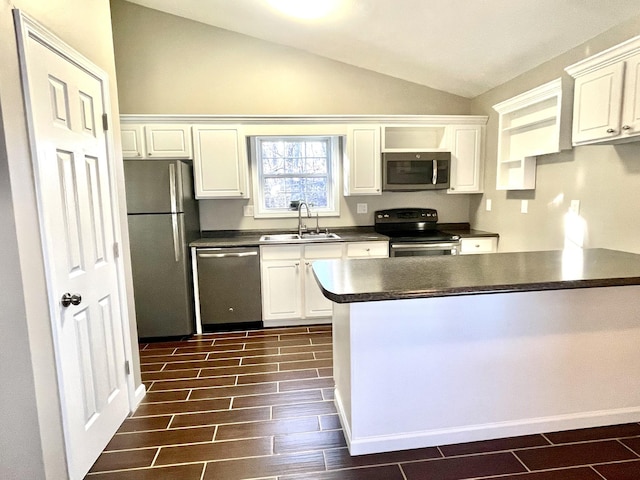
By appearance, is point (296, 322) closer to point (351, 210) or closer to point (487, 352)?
point (351, 210)

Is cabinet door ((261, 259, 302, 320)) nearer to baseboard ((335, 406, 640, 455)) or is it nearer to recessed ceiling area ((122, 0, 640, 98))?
baseboard ((335, 406, 640, 455))

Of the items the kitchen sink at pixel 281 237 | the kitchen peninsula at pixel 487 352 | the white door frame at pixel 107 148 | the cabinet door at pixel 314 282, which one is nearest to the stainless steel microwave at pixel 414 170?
the cabinet door at pixel 314 282

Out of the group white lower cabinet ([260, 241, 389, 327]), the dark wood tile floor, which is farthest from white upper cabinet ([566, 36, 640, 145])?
white lower cabinet ([260, 241, 389, 327])

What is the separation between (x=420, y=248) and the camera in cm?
359

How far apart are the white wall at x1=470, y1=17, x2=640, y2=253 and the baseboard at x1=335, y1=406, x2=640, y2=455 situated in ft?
3.37

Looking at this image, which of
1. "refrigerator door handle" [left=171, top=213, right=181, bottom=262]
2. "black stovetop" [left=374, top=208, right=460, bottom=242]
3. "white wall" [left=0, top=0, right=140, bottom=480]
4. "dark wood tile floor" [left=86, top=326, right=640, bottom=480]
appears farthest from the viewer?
"black stovetop" [left=374, top=208, right=460, bottom=242]

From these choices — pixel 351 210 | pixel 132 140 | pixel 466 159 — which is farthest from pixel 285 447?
pixel 466 159

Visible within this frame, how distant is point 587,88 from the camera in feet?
7.13

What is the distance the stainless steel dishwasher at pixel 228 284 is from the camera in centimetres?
343

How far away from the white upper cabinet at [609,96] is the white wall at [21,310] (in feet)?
9.09

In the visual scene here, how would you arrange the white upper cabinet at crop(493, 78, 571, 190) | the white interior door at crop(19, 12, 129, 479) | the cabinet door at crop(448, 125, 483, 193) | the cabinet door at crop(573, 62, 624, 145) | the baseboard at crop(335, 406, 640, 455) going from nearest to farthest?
the white interior door at crop(19, 12, 129, 479)
the baseboard at crop(335, 406, 640, 455)
the cabinet door at crop(573, 62, 624, 145)
the white upper cabinet at crop(493, 78, 571, 190)
the cabinet door at crop(448, 125, 483, 193)

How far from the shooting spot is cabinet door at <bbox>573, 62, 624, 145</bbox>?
198 cm

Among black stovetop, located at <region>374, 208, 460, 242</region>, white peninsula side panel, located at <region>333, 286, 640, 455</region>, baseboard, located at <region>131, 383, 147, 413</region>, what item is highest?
black stovetop, located at <region>374, 208, 460, 242</region>

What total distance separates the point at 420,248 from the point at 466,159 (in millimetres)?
1117
